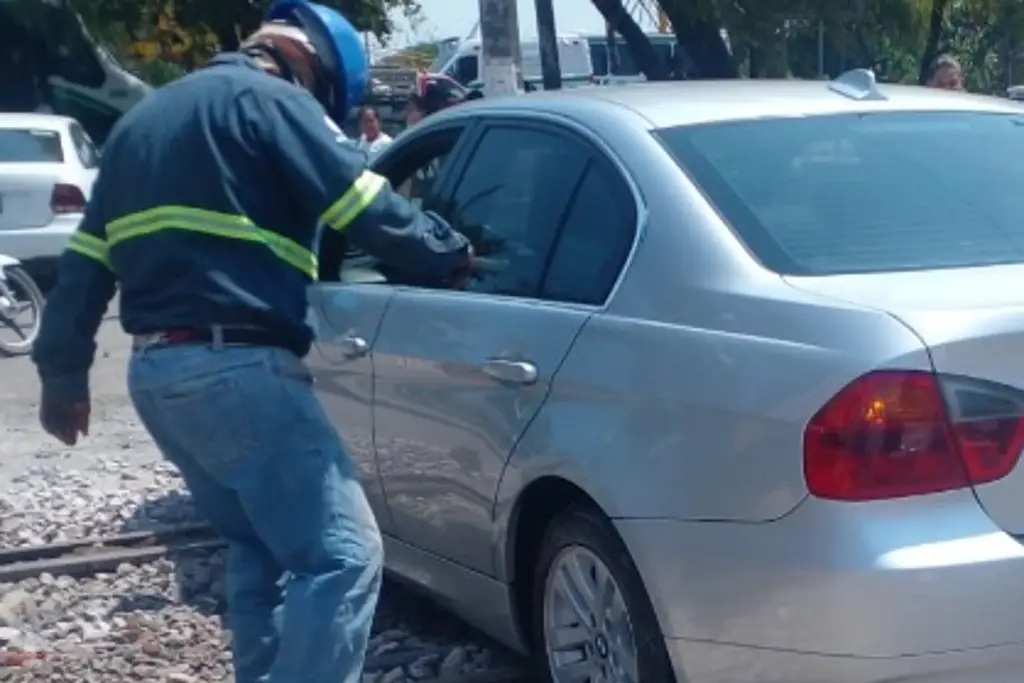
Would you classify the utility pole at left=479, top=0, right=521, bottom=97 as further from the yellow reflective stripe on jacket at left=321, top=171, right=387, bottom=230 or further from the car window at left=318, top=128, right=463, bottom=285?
the yellow reflective stripe on jacket at left=321, top=171, right=387, bottom=230

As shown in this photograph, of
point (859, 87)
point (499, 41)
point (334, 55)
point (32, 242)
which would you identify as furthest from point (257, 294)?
point (32, 242)

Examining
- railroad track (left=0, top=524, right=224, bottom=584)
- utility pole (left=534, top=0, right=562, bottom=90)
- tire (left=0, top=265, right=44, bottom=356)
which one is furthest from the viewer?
utility pole (left=534, top=0, right=562, bottom=90)

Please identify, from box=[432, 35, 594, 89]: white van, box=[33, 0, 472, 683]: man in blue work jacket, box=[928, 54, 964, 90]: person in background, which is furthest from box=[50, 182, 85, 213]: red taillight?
box=[432, 35, 594, 89]: white van

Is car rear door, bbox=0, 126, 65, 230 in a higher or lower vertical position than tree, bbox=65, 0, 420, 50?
higher

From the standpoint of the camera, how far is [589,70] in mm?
37625

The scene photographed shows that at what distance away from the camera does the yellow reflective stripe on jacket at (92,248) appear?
4531 mm

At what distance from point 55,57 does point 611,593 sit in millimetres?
24607

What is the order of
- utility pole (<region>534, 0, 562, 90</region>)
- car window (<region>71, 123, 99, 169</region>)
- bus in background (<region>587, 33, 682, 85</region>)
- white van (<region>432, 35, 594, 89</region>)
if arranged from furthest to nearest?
white van (<region>432, 35, 594, 89</region>) < bus in background (<region>587, 33, 682, 85</region>) < utility pole (<region>534, 0, 562, 90</region>) < car window (<region>71, 123, 99, 169</region>)

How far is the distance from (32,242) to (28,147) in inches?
36.2

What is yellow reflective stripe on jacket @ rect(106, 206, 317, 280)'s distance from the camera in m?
4.25

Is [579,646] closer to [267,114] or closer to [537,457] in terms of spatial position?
[537,457]

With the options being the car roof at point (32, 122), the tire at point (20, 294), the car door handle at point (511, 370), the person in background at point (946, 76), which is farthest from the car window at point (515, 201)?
the car roof at point (32, 122)

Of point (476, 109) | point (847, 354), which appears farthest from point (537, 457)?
point (476, 109)

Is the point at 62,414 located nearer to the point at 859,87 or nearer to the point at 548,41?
the point at 859,87
